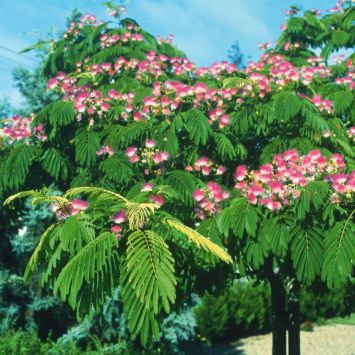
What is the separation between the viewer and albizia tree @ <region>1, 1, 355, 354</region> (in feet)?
9.25

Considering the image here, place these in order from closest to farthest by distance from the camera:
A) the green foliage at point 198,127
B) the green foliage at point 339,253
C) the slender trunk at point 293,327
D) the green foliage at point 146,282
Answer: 1. the green foliage at point 146,282
2. the green foliage at point 339,253
3. the green foliage at point 198,127
4. the slender trunk at point 293,327

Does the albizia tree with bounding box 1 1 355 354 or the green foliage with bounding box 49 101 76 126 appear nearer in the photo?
the albizia tree with bounding box 1 1 355 354

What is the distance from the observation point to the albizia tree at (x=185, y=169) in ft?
9.25

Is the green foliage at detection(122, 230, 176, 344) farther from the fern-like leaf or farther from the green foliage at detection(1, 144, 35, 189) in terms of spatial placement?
the green foliage at detection(1, 144, 35, 189)

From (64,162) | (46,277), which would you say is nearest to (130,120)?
(64,162)

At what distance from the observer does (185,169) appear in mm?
4398

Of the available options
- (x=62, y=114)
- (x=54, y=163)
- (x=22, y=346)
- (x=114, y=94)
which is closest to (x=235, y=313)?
(x=22, y=346)

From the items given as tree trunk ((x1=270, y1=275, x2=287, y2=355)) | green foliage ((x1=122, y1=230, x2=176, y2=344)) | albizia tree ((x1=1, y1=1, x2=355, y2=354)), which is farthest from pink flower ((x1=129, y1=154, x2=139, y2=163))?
tree trunk ((x1=270, y1=275, x2=287, y2=355))

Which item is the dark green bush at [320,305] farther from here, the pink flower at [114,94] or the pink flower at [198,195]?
the pink flower at [198,195]

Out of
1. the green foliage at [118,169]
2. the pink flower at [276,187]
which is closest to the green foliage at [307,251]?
the pink flower at [276,187]

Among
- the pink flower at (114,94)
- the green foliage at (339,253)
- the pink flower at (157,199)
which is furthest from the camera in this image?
the pink flower at (114,94)

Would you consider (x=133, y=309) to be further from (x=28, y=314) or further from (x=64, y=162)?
(x=28, y=314)

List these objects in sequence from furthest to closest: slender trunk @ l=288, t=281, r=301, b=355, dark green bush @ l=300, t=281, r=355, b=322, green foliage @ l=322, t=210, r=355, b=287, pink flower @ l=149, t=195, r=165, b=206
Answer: dark green bush @ l=300, t=281, r=355, b=322 → slender trunk @ l=288, t=281, r=301, b=355 → pink flower @ l=149, t=195, r=165, b=206 → green foliage @ l=322, t=210, r=355, b=287

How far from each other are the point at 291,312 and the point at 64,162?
2927 millimetres
